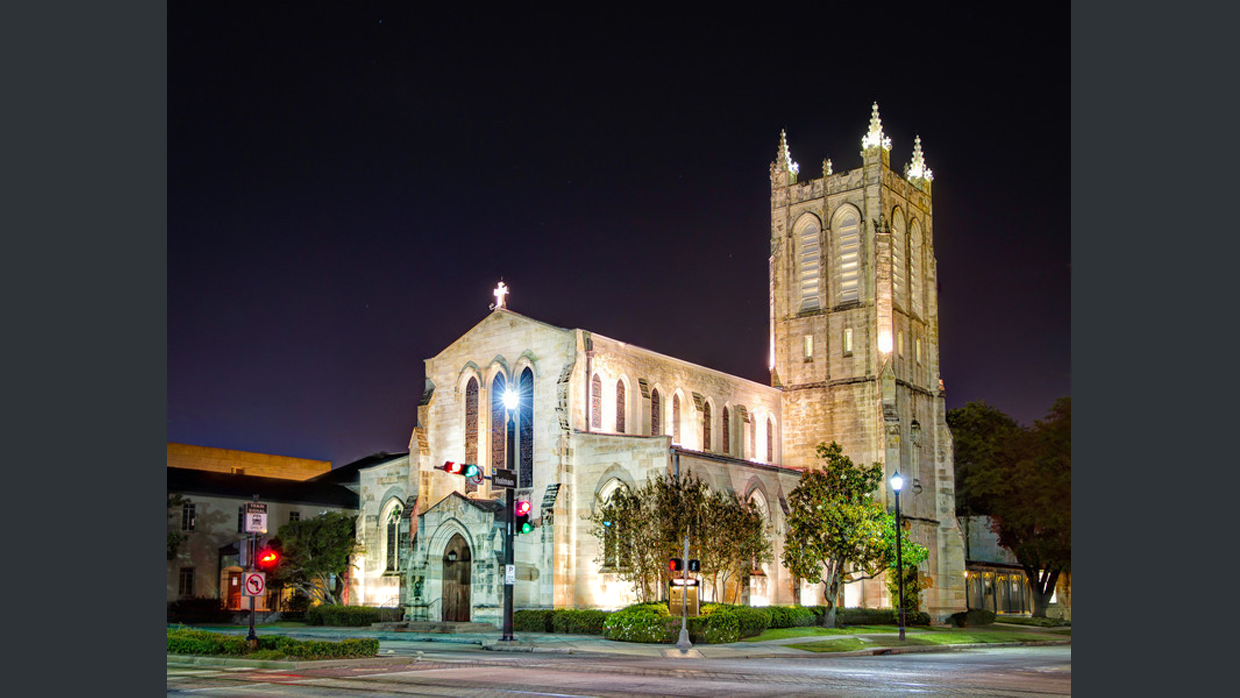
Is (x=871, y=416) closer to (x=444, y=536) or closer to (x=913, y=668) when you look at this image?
(x=444, y=536)

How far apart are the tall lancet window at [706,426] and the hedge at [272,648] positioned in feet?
92.4

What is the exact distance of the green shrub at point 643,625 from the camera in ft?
115

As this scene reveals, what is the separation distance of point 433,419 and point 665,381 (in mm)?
10967

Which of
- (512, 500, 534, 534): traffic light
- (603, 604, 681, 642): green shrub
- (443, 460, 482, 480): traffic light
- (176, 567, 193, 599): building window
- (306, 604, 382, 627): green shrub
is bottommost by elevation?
(306, 604, 382, 627): green shrub

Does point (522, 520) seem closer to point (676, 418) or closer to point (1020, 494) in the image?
point (676, 418)

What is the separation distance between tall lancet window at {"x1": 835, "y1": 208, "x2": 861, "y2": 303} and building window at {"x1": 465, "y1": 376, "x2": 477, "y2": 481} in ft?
68.1

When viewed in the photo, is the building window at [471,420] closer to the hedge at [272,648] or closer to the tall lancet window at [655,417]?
the tall lancet window at [655,417]

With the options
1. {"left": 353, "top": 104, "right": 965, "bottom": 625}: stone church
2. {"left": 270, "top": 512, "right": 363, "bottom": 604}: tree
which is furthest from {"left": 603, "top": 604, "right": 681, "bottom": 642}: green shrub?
{"left": 270, "top": 512, "right": 363, "bottom": 604}: tree

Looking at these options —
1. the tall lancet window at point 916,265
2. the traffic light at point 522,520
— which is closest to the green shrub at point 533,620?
the traffic light at point 522,520

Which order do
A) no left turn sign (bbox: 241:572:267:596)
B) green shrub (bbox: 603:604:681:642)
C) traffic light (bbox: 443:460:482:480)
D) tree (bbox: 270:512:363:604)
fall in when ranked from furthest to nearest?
tree (bbox: 270:512:363:604) → green shrub (bbox: 603:604:681:642) → traffic light (bbox: 443:460:482:480) → no left turn sign (bbox: 241:572:267:596)

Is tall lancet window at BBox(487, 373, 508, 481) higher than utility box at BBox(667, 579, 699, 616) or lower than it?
higher

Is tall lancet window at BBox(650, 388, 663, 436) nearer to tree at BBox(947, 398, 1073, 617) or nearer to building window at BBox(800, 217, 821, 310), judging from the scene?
building window at BBox(800, 217, 821, 310)

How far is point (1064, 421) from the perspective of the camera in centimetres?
2345

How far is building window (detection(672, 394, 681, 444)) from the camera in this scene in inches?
2057
